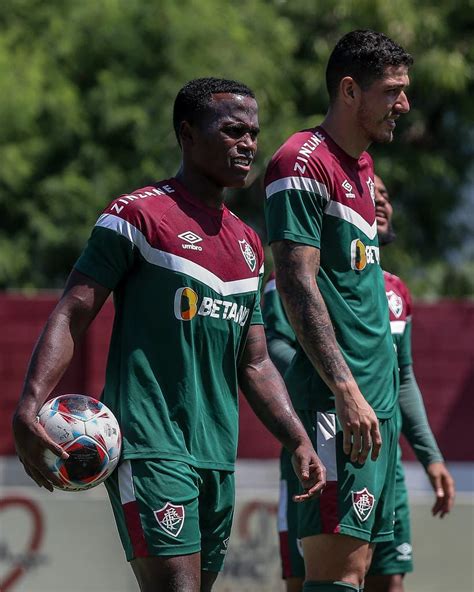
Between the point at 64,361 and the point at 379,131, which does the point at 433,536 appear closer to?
the point at 379,131

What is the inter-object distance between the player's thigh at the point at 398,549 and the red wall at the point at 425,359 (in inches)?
234

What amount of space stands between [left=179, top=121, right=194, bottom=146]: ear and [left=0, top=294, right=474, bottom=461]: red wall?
299 inches

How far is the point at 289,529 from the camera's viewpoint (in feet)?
19.6

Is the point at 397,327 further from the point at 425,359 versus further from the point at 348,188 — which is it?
the point at 425,359

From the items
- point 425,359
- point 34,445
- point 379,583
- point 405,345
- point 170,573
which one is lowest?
point 425,359

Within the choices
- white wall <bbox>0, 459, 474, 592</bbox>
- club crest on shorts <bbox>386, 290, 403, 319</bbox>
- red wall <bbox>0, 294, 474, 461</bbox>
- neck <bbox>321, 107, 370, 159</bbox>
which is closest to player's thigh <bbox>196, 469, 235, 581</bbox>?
neck <bbox>321, 107, 370, 159</bbox>

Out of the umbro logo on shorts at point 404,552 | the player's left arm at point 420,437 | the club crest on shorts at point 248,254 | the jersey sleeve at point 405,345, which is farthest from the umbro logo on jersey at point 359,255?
the umbro logo on shorts at point 404,552

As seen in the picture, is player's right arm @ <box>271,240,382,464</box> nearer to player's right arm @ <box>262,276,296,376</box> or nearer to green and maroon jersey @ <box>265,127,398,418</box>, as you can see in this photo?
green and maroon jersey @ <box>265,127,398,418</box>

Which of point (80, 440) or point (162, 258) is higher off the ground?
point (162, 258)

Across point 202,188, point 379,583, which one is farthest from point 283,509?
point 202,188

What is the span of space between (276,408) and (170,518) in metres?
0.61

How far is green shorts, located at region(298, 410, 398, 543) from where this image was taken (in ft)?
15.5

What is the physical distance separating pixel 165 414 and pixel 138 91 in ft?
43.3

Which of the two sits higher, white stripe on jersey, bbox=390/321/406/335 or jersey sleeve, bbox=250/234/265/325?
jersey sleeve, bbox=250/234/265/325
